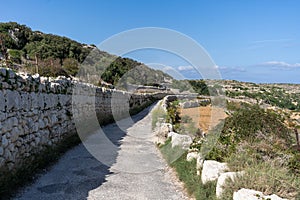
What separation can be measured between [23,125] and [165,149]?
411 cm

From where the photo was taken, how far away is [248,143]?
557 cm

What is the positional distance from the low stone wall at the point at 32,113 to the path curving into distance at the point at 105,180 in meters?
0.65

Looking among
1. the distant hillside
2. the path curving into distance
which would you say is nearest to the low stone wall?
the path curving into distance

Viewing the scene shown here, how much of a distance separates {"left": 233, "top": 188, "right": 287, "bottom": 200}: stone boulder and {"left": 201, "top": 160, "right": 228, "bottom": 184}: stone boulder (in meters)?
1.02

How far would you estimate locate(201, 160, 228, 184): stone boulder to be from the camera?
468 cm

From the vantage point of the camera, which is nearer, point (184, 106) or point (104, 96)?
point (104, 96)

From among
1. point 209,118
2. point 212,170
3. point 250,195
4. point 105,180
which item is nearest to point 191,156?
point 212,170

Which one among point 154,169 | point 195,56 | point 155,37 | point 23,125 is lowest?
point 154,169

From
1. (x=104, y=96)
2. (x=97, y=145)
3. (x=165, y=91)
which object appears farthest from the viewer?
(x=165, y=91)

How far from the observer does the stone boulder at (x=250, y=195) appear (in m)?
3.34

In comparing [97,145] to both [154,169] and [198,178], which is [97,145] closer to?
[154,169]

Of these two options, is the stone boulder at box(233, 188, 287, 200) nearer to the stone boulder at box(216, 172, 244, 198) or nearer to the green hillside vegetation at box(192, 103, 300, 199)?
the green hillside vegetation at box(192, 103, 300, 199)

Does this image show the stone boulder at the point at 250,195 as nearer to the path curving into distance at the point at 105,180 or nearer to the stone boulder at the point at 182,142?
the path curving into distance at the point at 105,180

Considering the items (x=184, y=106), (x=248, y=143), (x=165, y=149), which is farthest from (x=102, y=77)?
(x=248, y=143)
